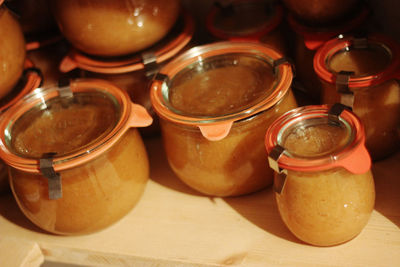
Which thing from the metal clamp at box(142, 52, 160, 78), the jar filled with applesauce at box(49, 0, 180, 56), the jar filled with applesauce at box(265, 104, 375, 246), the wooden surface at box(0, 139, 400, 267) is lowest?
the wooden surface at box(0, 139, 400, 267)

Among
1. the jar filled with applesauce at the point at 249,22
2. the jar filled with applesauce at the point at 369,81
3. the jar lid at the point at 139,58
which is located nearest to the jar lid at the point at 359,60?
the jar filled with applesauce at the point at 369,81

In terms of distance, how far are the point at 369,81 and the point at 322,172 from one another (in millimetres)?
210

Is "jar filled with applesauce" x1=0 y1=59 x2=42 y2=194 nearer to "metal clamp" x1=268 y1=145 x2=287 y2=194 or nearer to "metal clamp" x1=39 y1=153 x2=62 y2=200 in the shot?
"metal clamp" x1=39 y1=153 x2=62 y2=200

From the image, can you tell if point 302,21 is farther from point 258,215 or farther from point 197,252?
point 197,252

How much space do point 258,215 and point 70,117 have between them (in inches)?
16.8

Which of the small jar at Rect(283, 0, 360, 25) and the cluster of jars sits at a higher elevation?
the small jar at Rect(283, 0, 360, 25)

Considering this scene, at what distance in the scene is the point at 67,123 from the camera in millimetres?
947

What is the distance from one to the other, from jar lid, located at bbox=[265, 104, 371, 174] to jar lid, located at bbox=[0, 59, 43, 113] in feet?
1.83

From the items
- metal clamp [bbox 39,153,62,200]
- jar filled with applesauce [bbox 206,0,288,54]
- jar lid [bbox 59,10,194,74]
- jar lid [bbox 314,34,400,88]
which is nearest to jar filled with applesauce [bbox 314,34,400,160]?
jar lid [bbox 314,34,400,88]

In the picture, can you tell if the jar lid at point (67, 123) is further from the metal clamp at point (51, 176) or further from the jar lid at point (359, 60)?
the jar lid at point (359, 60)

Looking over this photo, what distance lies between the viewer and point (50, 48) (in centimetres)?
119

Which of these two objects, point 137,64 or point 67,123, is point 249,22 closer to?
point 137,64

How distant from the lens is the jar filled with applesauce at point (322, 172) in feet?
2.29

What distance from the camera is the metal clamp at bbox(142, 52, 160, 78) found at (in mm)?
1001
